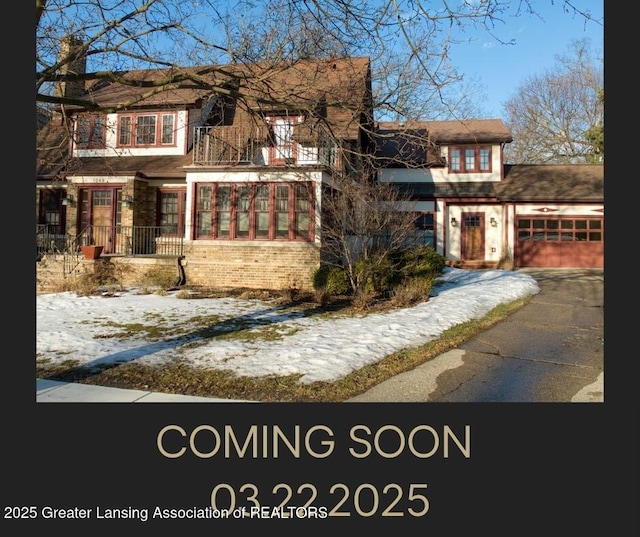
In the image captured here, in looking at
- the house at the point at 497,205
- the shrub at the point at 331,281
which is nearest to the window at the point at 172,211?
the shrub at the point at 331,281

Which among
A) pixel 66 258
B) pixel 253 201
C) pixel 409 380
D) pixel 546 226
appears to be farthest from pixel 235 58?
pixel 546 226

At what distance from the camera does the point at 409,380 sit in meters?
5.81

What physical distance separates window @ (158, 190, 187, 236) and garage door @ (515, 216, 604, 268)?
14474 millimetres

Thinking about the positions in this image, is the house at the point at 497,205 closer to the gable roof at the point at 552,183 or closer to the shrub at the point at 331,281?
the gable roof at the point at 552,183

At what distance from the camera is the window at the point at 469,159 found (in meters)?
22.7

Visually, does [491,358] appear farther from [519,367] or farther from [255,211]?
[255,211]

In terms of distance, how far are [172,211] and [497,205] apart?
46.6ft

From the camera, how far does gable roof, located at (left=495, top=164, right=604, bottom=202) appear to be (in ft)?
69.1

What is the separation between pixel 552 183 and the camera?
22.4m

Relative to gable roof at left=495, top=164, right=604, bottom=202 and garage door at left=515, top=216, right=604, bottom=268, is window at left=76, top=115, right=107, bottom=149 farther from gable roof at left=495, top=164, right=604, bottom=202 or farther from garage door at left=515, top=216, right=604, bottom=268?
garage door at left=515, top=216, right=604, bottom=268

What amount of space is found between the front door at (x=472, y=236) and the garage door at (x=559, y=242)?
5.11 feet

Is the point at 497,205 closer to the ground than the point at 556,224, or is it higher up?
higher up

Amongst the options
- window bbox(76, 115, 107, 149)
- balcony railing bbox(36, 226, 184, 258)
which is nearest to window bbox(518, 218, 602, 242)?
balcony railing bbox(36, 226, 184, 258)

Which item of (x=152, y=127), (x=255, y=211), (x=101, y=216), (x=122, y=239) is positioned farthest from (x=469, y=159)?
(x=101, y=216)
